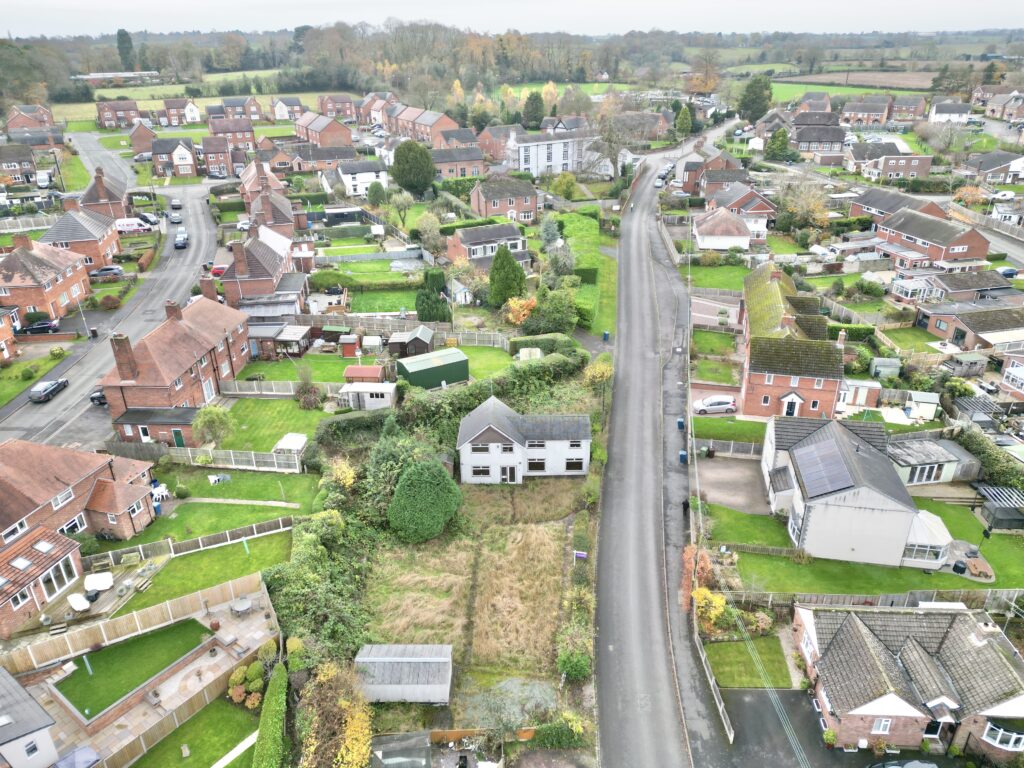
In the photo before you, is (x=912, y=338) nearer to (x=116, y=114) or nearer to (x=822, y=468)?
(x=822, y=468)

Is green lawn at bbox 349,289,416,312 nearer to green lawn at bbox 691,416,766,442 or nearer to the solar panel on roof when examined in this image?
green lawn at bbox 691,416,766,442

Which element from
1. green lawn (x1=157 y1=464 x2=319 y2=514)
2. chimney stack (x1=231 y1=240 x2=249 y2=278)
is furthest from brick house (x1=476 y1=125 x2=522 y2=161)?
green lawn (x1=157 y1=464 x2=319 y2=514)

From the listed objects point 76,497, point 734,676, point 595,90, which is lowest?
point 734,676

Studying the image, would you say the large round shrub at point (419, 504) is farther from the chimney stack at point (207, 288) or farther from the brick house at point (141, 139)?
the brick house at point (141, 139)

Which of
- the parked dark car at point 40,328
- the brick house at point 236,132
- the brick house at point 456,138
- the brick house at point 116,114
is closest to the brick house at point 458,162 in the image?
the brick house at point 456,138

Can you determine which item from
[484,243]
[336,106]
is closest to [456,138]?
[484,243]

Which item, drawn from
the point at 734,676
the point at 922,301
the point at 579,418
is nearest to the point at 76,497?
the point at 579,418

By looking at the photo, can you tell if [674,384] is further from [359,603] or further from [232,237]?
[232,237]
